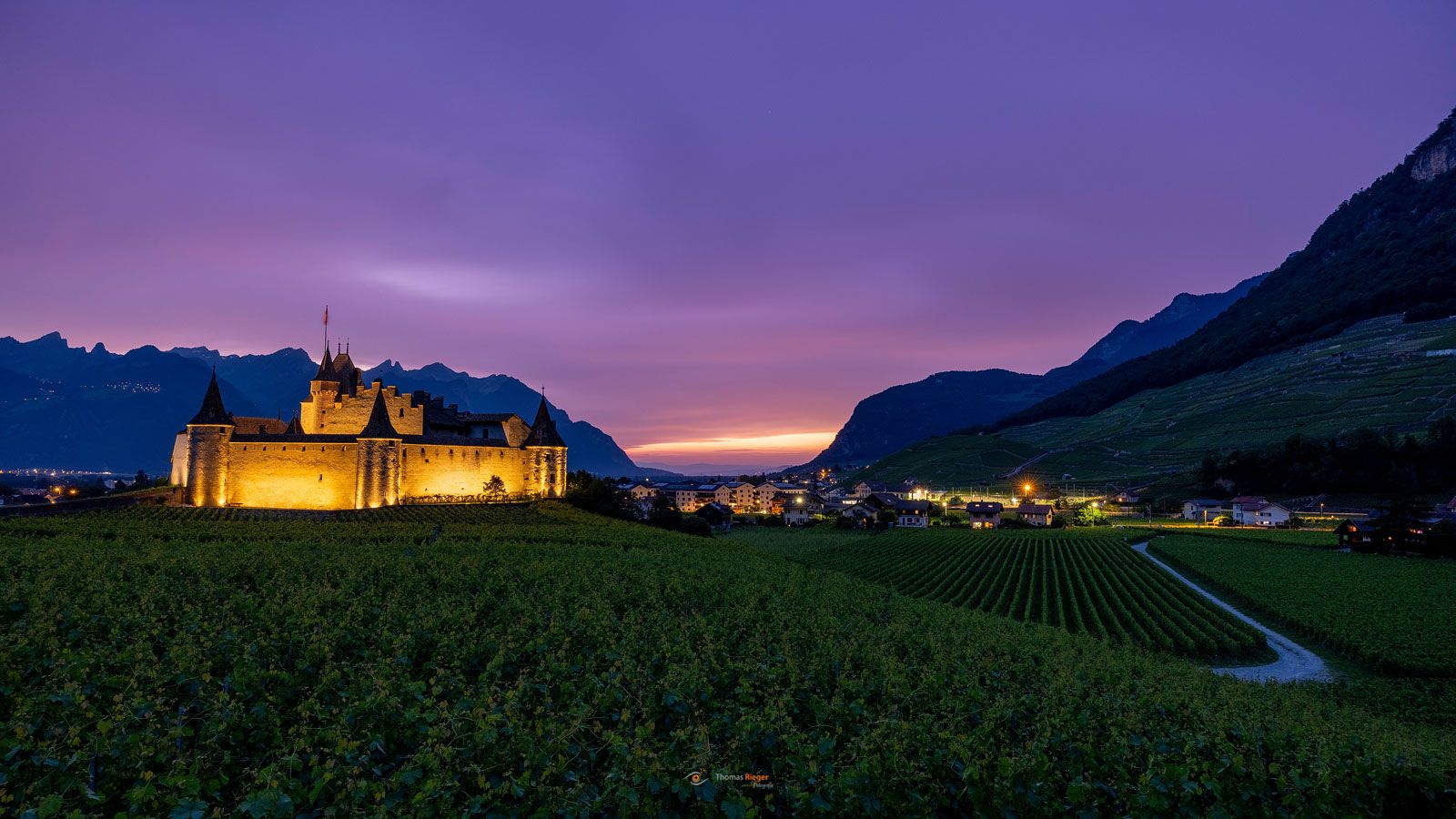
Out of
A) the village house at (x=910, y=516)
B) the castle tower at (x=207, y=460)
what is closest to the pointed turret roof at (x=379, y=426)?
the castle tower at (x=207, y=460)

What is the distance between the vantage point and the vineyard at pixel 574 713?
6.66m

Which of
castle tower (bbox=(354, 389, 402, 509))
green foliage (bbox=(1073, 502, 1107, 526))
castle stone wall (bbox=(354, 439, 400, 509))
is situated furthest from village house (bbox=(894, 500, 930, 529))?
castle stone wall (bbox=(354, 439, 400, 509))

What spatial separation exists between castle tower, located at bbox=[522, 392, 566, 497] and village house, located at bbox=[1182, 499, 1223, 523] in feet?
349

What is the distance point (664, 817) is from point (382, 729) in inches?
169

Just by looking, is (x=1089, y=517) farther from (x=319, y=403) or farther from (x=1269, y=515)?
(x=319, y=403)

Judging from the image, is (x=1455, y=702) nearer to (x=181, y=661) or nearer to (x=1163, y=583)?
(x=1163, y=583)

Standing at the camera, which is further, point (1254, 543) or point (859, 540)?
point (859, 540)

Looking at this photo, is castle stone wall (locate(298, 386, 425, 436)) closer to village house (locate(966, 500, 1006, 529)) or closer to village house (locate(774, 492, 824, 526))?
village house (locate(774, 492, 824, 526))

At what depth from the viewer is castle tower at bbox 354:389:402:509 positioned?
62250 millimetres

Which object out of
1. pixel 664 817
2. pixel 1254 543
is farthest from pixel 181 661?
pixel 1254 543

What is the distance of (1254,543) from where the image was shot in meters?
76.7

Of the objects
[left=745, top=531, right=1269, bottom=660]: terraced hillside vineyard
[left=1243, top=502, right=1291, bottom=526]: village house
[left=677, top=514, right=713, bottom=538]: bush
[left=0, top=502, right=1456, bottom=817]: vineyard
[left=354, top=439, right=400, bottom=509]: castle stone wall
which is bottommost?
[left=745, top=531, right=1269, bottom=660]: terraced hillside vineyard

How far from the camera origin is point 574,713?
8727mm

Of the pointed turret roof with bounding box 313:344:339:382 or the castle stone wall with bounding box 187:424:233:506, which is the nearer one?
the castle stone wall with bounding box 187:424:233:506
